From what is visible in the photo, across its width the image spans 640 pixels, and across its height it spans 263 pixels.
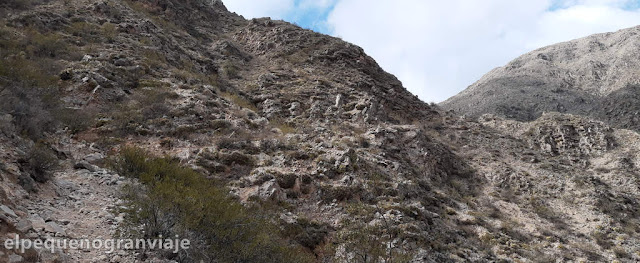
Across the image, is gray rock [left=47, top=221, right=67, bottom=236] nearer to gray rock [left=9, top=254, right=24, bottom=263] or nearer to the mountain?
gray rock [left=9, top=254, right=24, bottom=263]

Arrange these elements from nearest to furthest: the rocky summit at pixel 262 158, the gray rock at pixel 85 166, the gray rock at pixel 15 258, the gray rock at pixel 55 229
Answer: the gray rock at pixel 15 258 → the gray rock at pixel 55 229 → the rocky summit at pixel 262 158 → the gray rock at pixel 85 166

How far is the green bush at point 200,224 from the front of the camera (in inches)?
220

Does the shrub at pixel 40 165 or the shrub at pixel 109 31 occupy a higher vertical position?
the shrub at pixel 109 31

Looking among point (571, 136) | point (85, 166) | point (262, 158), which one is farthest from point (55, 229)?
point (571, 136)

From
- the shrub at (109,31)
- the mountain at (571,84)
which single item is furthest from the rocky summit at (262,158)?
the mountain at (571,84)

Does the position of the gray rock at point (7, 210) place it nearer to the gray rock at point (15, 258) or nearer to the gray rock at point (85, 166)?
the gray rock at point (15, 258)

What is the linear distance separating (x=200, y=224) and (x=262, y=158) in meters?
4.87

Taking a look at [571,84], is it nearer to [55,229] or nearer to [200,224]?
[200,224]

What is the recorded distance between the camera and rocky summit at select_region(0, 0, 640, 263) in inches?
241

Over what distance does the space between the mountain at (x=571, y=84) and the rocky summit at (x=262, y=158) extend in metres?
14.0

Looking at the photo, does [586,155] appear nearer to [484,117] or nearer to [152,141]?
[484,117]

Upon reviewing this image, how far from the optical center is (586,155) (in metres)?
18.8

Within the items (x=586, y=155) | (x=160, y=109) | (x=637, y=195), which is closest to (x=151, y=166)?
(x=160, y=109)

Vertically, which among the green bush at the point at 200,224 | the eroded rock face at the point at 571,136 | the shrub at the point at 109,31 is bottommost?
the green bush at the point at 200,224
